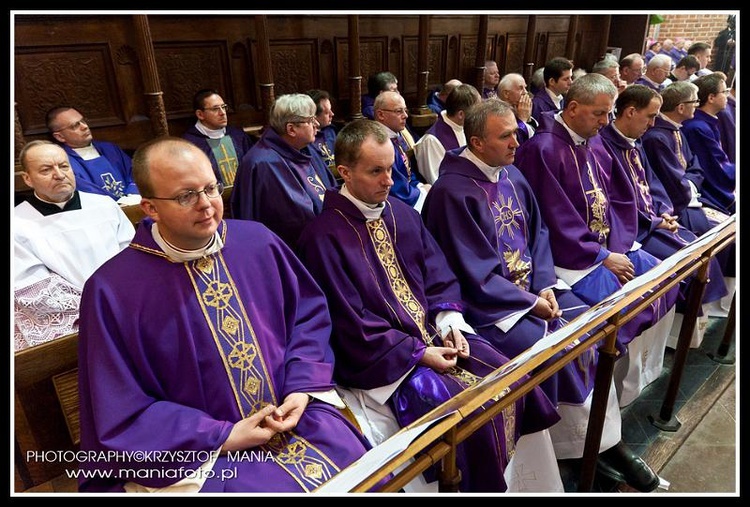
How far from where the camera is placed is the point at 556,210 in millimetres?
3217

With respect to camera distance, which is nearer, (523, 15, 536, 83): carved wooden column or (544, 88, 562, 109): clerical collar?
(544, 88, 562, 109): clerical collar

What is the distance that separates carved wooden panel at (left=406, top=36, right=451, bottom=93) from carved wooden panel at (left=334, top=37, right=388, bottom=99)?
0.37 meters

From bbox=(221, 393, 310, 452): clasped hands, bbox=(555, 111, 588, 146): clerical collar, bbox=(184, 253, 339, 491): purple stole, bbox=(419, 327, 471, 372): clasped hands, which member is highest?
bbox=(555, 111, 588, 146): clerical collar

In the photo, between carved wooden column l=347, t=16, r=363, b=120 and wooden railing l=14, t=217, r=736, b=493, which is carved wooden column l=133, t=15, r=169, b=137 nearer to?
carved wooden column l=347, t=16, r=363, b=120

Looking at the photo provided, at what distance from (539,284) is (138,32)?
3.78 metres

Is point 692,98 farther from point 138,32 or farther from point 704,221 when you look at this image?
point 138,32

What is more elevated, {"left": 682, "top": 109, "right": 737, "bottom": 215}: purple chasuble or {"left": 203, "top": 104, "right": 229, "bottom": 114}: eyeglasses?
{"left": 203, "top": 104, "right": 229, "bottom": 114}: eyeglasses

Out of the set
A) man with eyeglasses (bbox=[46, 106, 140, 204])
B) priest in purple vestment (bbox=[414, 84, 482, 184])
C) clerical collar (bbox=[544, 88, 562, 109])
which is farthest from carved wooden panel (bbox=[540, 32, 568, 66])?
man with eyeglasses (bbox=[46, 106, 140, 204])

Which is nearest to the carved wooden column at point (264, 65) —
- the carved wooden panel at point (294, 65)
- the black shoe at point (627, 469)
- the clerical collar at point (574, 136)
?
the carved wooden panel at point (294, 65)

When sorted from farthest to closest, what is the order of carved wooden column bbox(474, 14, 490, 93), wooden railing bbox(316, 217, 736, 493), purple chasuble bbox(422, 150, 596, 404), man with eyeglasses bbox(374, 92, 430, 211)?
carved wooden column bbox(474, 14, 490, 93) < man with eyeglasses bbox(374, 92, 430, 211) < purple chasuble bbox(422, 150, 596, 404) < wooden railing bbox(316, 217, 736, 493)

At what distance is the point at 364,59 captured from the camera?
234 inches

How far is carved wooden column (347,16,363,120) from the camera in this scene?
17.0 feet

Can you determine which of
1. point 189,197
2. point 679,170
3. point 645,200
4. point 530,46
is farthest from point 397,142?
point 530,46

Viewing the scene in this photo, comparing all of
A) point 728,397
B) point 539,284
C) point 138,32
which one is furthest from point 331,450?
point 138,32
